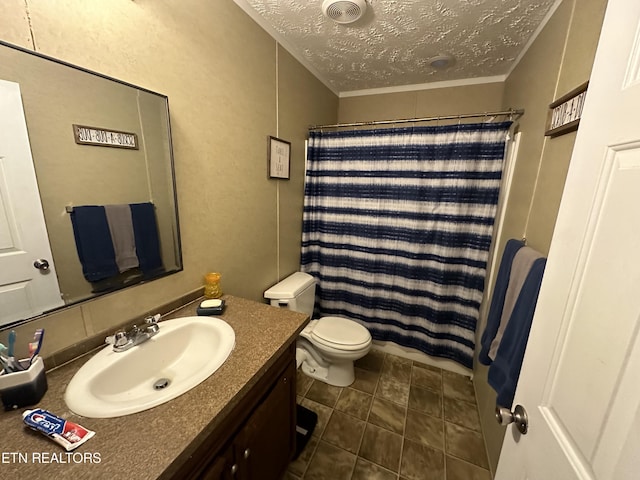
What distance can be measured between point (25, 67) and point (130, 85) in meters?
0.27

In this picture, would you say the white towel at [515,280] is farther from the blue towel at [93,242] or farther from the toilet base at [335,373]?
the blue towel at [93,242]

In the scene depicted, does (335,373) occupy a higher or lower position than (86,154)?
lower

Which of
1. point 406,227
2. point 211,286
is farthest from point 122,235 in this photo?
point 406,227

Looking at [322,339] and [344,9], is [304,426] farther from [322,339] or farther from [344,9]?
[344,9]

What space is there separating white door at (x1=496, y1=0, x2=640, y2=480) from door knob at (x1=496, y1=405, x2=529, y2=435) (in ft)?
0.07

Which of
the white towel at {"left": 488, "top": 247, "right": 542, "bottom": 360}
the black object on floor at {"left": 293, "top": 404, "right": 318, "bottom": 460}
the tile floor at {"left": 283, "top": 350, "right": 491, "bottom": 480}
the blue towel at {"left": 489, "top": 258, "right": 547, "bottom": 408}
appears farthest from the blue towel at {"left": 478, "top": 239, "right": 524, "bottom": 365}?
the black object on floor at {"left": 293, "top": 404, "right": 318, "bottom": 460}

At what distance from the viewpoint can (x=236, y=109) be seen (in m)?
1.36

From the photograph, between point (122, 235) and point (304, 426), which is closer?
point (122, 235)

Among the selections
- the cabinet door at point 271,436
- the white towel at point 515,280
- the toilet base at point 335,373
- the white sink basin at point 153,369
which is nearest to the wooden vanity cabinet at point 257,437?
the cabinet door at point 271,436

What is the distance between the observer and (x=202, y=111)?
1180 millimetres

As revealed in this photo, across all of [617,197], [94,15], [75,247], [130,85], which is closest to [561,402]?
[617,197]

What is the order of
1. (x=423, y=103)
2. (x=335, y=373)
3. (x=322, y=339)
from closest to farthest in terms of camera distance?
(x=322, y=339) → (x=335, y=373) → (x=423, y=103)

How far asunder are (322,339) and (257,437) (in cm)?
86

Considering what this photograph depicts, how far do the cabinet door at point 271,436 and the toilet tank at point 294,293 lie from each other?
2.09 feet
